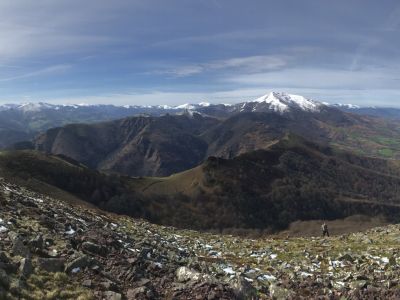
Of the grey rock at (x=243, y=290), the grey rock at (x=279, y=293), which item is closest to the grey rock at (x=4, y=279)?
the grey rock at (x=243, y=290)

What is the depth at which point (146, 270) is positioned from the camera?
71.7 feet

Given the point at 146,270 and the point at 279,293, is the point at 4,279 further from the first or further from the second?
the point at 279,293

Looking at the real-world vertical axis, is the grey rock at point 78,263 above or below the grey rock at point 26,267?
below

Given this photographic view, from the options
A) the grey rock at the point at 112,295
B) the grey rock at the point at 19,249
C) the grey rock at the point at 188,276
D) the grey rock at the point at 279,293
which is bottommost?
the grey rock at the point at 279,293

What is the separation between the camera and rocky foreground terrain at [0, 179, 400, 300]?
17.8 m

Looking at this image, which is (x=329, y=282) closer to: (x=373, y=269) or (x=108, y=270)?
(x=373, y=269)

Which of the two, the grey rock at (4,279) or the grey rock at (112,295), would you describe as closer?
the grey rock at (4,279)

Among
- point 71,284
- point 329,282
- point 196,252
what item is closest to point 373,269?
point 329,282

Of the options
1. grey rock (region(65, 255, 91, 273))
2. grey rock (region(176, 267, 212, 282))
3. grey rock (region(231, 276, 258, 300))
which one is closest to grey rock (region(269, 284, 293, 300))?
grey rock (region(231, 276, 258, 300))

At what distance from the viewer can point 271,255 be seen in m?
33.8

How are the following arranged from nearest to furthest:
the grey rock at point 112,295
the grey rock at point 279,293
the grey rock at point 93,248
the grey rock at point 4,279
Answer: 1. the grey rock at point 4,279
2. the grey rock at point 112,295
3. the grey rock at point 279,293
4. the grey rock at point 93,248

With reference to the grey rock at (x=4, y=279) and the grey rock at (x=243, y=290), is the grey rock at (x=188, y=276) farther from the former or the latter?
the grey rock at (x=4, y=279)

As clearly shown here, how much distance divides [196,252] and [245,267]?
8171 millimetres

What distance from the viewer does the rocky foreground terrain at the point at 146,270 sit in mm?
17844
